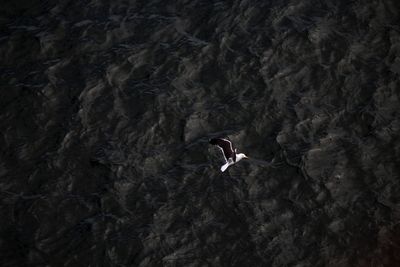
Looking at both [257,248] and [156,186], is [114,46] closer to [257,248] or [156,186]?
[156,186]

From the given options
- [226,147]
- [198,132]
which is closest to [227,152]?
[226,147]

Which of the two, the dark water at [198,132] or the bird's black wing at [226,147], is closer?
the dark water at [198,132]

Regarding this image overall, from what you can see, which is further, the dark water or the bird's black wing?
the bird's black wing

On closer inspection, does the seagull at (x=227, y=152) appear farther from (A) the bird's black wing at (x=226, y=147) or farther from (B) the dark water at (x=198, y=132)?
(B) the dark water at (x=198, y=132)

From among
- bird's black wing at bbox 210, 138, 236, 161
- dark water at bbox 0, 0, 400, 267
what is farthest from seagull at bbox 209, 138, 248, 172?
dark water at bbox 0, 0, 400, 267

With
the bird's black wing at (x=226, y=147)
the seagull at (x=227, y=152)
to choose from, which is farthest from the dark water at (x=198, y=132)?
the bird's black wing at (x=226, y=147)

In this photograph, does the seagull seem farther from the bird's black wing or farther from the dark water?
the dark water
